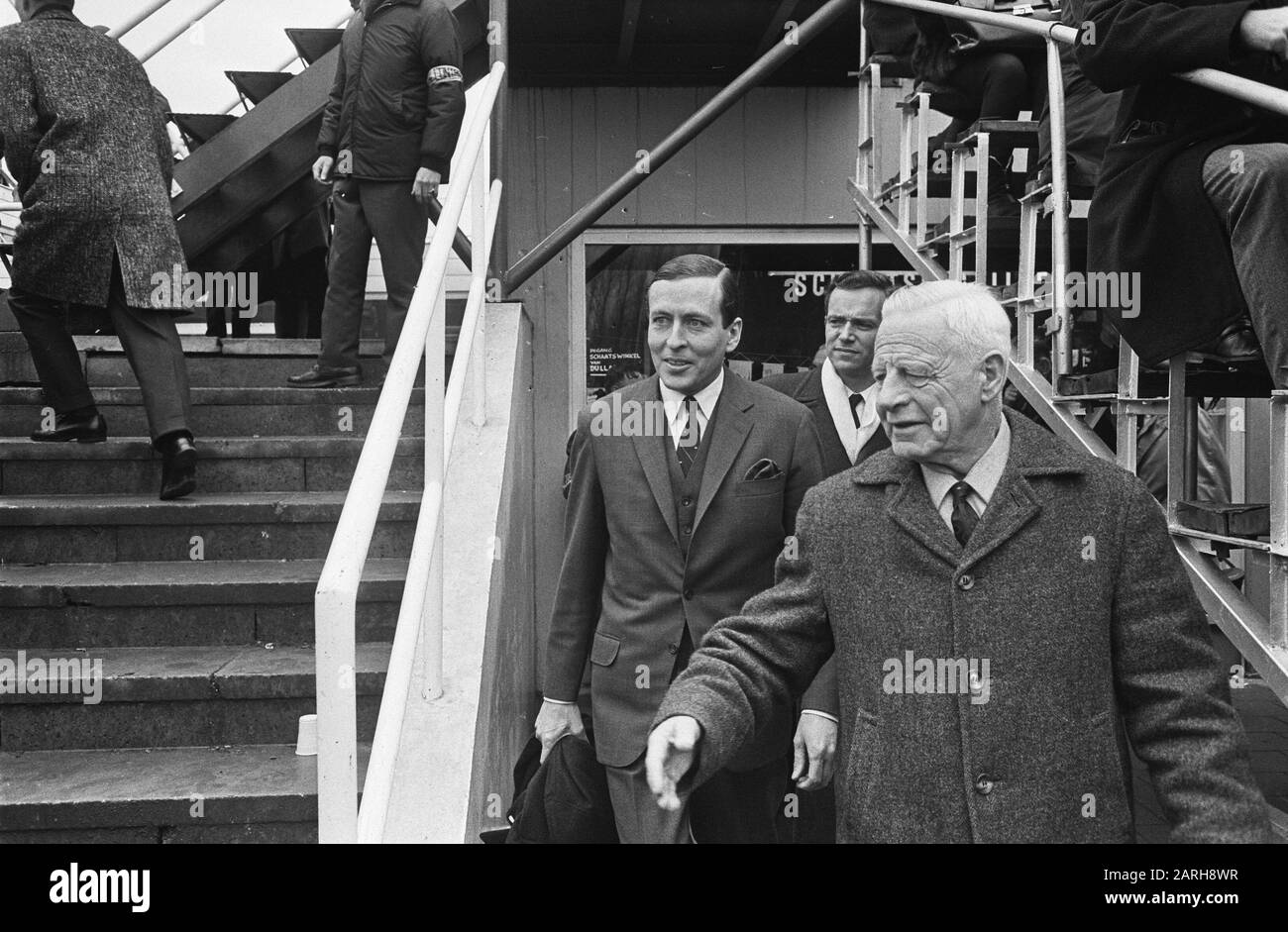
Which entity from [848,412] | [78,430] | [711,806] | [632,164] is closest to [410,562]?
[711,806]

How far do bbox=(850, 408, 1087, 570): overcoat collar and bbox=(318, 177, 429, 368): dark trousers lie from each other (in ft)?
11.5

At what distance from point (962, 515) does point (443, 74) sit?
3880mm

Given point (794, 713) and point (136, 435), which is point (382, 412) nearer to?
point (794, 713)

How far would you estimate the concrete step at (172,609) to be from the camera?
3729mm

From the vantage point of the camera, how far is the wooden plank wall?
774cm

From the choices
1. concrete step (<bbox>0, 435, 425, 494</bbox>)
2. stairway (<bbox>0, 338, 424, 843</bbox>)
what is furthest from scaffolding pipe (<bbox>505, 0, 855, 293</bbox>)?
concrete step (<bbox>0, 435, 425, 494</bbox>)

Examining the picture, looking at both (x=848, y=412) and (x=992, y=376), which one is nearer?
(x=992, y=376)

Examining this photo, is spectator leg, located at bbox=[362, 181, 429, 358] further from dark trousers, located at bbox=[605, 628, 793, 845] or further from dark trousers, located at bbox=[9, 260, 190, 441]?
dark trousers, located at bbox=[605, 628, 793, 845]

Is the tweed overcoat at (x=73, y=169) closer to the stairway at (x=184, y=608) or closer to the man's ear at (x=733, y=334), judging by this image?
the stairway at (x=184, y=608)

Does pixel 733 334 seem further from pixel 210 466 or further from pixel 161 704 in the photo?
pixel 210 466

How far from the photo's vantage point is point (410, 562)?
9.50 feet

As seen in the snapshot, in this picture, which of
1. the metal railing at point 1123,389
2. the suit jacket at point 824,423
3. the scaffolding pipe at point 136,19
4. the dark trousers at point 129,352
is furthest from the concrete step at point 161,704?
the scaffolding pipe at point 136,19

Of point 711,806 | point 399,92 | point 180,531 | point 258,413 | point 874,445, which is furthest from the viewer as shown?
point 399,92

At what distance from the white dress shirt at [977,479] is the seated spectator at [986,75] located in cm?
311
